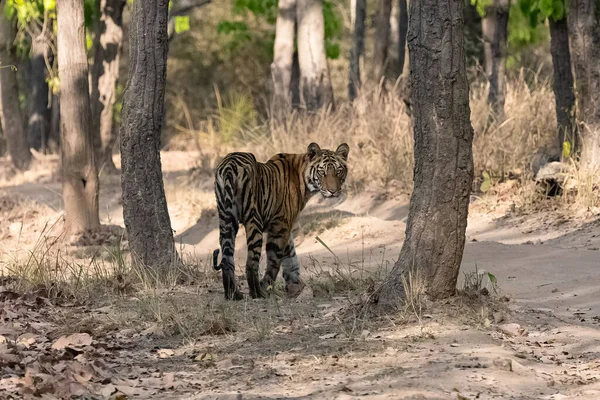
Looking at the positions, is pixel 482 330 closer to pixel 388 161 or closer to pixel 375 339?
pixel 375 339

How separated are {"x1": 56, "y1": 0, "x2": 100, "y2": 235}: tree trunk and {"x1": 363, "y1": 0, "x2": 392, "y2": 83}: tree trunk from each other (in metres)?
7.81

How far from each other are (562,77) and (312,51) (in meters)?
6.26

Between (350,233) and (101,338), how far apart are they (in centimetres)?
571

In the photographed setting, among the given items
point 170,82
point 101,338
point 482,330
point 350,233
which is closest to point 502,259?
point 350,233

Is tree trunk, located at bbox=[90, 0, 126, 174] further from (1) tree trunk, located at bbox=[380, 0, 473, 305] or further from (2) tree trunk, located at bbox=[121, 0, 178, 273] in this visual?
(1) tree trunk, located at bbox=[380, 0, 473, 305]

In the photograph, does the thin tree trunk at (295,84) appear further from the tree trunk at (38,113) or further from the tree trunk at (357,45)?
the tree trunk at (38,113)

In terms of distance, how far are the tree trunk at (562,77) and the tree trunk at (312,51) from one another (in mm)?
5815

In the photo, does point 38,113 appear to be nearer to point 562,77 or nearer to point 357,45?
point 357,45

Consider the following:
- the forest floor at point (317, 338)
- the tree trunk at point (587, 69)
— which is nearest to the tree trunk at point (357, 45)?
the tree trunk at point (587, 69)

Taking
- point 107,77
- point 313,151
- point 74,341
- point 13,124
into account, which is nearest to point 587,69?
point 313,151

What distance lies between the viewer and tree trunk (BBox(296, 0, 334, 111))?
62.4ft

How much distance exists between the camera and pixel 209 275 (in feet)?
30.9

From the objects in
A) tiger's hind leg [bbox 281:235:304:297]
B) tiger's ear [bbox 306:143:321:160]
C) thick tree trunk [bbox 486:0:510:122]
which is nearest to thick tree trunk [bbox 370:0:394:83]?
thick tree trunk [bbox 486:0:510:122]

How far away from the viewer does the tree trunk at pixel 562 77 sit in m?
13.9
